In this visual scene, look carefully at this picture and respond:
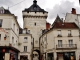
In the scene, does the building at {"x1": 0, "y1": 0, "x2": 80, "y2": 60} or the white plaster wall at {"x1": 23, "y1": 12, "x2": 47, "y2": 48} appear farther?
the white plaster wall at {"x1": 23, "y1": 12, "x2": 47, "y2": 48}

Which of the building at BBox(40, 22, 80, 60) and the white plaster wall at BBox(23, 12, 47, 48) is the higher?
the white plaster wall at BBox(23, 12, 47, 48)

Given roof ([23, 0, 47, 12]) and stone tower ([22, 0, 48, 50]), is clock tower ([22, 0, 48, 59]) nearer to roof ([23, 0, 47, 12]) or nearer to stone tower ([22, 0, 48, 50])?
stone tower ([22, 0, 48, 50])

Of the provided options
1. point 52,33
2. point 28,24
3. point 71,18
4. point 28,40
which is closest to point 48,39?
point 52,33

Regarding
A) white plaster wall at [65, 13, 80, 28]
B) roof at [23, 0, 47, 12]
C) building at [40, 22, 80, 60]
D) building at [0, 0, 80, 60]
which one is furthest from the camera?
roof at [23, 0, 47, 12]

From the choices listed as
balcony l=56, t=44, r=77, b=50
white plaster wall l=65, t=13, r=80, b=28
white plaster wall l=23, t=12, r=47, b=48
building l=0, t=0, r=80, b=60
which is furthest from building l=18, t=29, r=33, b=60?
white plaster wall l=65, t=13, r=80, b=28

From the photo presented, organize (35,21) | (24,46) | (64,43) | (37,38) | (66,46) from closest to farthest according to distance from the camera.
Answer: (66,46), (64,43), (24,46), (37,38), (35,21)

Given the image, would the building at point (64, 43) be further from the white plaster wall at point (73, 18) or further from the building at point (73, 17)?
the building at point (73, 17)

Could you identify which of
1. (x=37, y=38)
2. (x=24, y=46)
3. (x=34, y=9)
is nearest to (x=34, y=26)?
(x=37, y=38)

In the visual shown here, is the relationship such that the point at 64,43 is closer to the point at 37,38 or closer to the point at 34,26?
the point at 37,38

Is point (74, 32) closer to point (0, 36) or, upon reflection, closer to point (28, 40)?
point (28, 40)

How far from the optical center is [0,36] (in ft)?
75.4

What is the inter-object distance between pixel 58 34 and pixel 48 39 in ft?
11.1

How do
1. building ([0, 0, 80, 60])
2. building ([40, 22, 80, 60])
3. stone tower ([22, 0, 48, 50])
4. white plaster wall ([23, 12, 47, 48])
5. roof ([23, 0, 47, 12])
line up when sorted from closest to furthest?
building ([0, 0, 80, 60]) → building ([40, 22, 80, 60]) → white plaster wall ([23, 12, 47, 48]) → stone tower ([22, 0, 48, 50]) → roof ([23, 0, 47, 12])

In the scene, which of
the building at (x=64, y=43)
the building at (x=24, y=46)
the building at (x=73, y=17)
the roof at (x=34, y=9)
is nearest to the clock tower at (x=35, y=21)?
the roof at (x=34, y=9)
